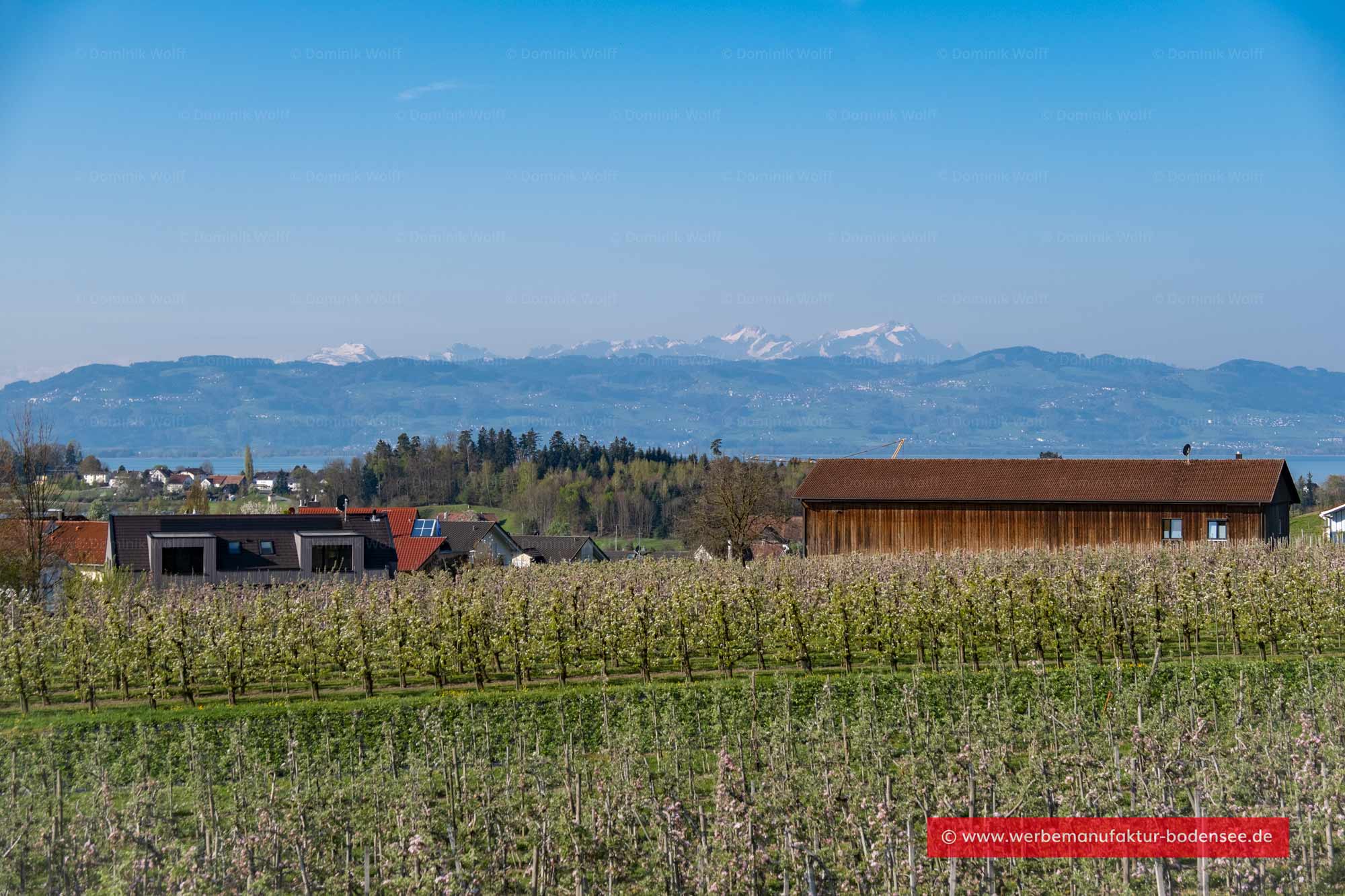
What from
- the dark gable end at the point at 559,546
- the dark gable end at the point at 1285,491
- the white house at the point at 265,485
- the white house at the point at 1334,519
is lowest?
the dark gable end at the point at 559,546

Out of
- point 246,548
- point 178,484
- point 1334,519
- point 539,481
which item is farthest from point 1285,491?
point 178,484

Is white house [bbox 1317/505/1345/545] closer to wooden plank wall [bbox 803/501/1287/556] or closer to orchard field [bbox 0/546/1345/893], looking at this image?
wooden plank wall [bbox 803/501/1287/556]

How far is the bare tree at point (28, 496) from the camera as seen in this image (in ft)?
136

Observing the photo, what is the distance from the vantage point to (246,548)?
46.8m

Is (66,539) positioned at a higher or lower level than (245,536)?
lower

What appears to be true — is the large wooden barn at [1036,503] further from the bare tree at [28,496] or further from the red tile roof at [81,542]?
the red tile roof at [81,542]

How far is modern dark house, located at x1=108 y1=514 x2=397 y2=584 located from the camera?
1770 inches

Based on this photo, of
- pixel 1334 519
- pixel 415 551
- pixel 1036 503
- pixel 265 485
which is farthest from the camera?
pixel 265 485

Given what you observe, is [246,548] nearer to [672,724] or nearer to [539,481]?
[672,724]

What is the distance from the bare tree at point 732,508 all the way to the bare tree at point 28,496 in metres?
30.2

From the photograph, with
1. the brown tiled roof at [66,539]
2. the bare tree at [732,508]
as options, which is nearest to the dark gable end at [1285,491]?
the bare tree at [732,508]

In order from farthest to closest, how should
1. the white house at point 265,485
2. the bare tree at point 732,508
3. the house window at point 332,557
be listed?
the white house at point 265,485
the bare tree at point 732,508
the house window at point 332,557

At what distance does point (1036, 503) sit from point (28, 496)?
38.9 m

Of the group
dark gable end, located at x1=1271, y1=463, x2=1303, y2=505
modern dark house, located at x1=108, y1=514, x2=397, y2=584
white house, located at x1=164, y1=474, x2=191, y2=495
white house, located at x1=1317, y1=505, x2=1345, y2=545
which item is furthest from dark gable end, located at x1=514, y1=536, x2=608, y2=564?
white house, located at x1=164, y1=474, x2=191, y2=495
